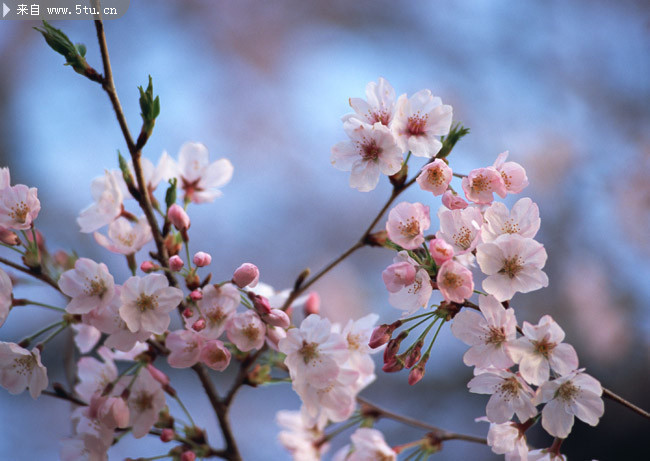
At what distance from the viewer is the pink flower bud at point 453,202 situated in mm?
494

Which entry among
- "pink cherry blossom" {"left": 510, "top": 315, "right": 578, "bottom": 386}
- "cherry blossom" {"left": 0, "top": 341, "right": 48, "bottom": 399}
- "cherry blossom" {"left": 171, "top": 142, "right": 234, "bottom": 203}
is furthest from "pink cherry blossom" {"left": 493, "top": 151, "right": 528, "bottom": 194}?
"cherry blossom" {"left": 0, "top": 341, "right": 48, "bottom": 399}

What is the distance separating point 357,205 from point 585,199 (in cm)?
78

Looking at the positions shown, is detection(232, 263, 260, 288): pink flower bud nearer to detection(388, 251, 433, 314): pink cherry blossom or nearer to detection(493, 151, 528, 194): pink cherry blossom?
detection(388, 251, 433, 314): pink cherry blossom

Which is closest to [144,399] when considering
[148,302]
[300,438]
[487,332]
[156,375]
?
[156,375]

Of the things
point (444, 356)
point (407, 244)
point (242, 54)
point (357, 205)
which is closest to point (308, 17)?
point (242, 54)

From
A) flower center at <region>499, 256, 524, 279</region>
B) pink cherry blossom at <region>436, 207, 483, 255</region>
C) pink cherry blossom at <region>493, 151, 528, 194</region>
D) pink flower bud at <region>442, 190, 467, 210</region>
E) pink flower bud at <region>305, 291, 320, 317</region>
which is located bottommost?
pink flower bud at <region>305, 291, 320, 317</region>

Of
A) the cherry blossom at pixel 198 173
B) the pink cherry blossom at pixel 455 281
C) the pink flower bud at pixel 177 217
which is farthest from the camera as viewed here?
the cherry blossom at pixel 198 173

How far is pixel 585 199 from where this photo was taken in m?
1.91

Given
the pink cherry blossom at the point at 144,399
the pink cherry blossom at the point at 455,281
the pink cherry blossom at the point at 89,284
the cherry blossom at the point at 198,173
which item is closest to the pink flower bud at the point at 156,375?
the pink cherry blossom at the point at 144,399

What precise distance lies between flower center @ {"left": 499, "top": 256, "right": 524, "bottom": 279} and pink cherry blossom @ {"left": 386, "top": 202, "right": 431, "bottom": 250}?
7cm

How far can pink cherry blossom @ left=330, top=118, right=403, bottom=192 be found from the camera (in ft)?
1.73

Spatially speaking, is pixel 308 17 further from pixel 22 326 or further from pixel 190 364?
pixel 190 364

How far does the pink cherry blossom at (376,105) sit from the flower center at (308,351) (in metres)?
0.22

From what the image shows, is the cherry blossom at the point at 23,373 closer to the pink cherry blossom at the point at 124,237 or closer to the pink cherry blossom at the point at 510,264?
the pink cherry blossom at the point at 124,237
